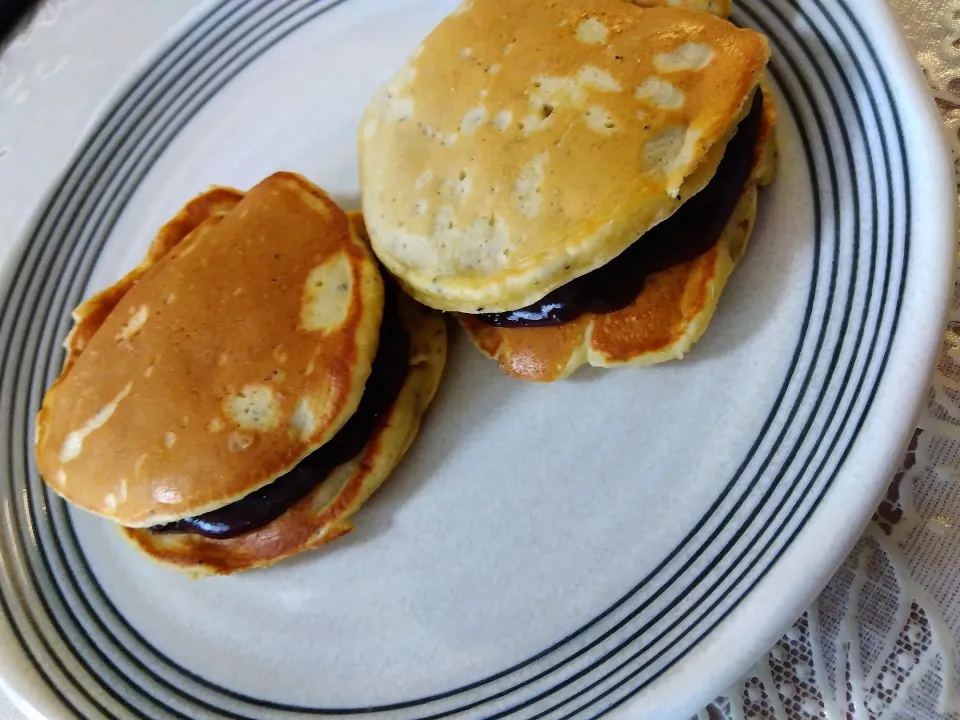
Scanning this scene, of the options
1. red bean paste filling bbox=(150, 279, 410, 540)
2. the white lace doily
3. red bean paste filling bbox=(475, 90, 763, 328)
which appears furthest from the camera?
red bean paste filling bbox=(150, 279, 410, 540)

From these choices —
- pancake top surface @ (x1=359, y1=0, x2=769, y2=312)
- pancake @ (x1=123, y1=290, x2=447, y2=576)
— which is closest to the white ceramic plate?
pancake @ (x1=123, y1=290, x2=447, y2=576)

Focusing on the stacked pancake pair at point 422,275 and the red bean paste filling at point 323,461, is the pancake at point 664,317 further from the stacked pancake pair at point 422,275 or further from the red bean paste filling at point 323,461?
the red bean paste filling at point 323,461

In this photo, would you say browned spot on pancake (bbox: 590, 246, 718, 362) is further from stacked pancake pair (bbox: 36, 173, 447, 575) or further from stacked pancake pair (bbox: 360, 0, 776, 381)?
stacked pancake pair (bbox: 36, 173, 447, 575)

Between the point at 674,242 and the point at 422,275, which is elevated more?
the point at 422,275

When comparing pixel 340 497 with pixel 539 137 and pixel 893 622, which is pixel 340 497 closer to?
pixel 539 137

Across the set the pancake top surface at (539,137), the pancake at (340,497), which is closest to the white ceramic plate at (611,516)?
the pancake at (340,497)

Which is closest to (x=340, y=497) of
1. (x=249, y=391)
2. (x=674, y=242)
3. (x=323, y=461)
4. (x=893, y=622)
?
(x=323, y=461)
